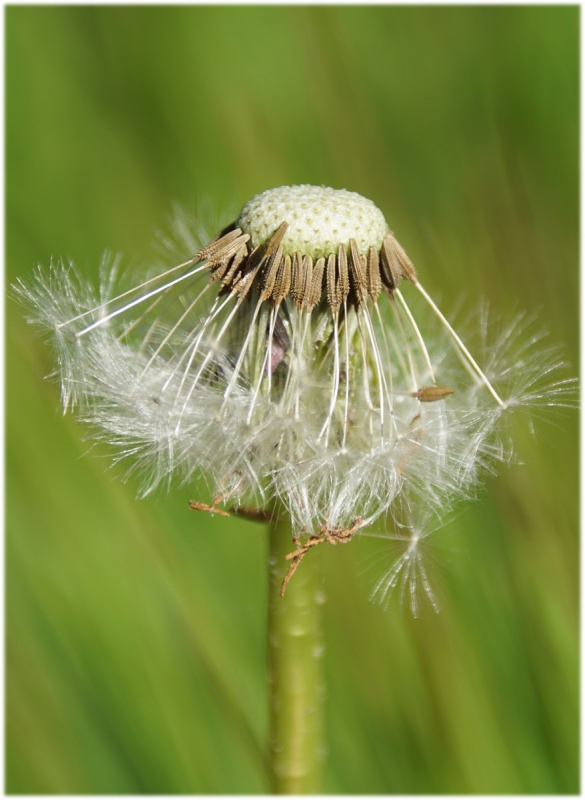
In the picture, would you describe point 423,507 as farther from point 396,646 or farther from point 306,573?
point 396,646

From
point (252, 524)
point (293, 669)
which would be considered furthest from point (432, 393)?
point (252, 524)

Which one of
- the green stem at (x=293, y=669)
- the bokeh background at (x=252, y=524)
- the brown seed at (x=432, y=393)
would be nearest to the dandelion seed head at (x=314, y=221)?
the brown seed at (x=432, y=393)

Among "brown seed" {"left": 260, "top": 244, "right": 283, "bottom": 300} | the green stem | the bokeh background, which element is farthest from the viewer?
the bokeh background

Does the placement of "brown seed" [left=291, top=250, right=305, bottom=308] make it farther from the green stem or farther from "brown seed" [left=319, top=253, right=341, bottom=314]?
the green stem

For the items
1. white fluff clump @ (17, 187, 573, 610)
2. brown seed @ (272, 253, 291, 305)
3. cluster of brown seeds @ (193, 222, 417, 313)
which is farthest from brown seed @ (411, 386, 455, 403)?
brown seed @ (272, 253, 291, 305)

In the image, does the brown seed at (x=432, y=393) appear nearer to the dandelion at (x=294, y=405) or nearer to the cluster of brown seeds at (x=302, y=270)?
the dandelion at (x=294, y=405)

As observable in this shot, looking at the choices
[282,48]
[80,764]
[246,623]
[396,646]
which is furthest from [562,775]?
[282,48]

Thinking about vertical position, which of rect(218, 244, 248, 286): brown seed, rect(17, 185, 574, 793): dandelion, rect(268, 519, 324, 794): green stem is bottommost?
rect(268, 519, 324, 794): green stem

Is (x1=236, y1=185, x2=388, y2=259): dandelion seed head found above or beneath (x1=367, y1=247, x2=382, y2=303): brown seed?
above
